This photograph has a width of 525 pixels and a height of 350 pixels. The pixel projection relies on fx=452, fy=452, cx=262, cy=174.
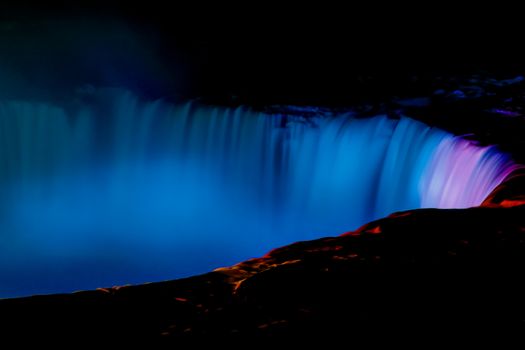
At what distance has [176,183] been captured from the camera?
33.2ft

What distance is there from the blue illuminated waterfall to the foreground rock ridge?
381 cm

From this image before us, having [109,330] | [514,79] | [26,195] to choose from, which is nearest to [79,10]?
[26,195]

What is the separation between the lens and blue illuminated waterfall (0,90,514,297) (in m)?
7.94

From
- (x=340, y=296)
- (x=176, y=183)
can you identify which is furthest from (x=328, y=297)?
(x=176, y=183)

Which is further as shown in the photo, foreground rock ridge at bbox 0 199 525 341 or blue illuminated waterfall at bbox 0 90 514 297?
blue illuminated waterfall at bbox 0 90 514 297

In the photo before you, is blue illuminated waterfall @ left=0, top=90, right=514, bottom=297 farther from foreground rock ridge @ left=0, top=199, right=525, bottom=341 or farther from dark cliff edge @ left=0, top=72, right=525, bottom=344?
foreground rock ridge @ left=0, top=199, right=525, bottom=341

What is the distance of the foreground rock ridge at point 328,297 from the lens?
201 cm

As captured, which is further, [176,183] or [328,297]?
[176,183]

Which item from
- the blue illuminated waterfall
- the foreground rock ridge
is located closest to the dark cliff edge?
the foreground rock ridge

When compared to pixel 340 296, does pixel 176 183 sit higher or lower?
lower

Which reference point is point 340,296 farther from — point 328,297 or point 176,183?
point 176,183

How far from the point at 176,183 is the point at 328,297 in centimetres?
822

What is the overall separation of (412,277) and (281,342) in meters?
0.83

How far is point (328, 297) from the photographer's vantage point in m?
2.21
